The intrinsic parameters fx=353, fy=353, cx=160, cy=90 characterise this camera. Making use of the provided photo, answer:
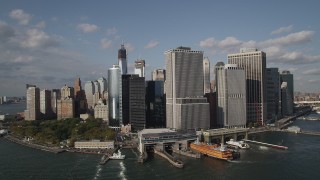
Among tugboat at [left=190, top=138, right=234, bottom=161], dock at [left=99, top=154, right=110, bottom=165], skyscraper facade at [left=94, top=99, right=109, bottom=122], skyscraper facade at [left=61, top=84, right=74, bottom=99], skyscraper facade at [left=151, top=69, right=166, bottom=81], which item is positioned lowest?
dock at [left=99, top=154, right=110, bottom=165]

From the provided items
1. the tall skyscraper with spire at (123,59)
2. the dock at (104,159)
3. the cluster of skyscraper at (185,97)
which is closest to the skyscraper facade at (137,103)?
the cluster of skyscraper at (185,97)

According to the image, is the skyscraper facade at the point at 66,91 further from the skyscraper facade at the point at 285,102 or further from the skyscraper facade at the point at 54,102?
the skyscraper facade at the point at 285,102

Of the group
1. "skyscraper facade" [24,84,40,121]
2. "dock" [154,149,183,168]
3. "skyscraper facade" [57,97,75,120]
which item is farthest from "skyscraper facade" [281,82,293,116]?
"dock" [154,149,183,168]

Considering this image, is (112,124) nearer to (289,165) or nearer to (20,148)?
(20,148)

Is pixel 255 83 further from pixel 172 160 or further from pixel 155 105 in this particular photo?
pixel 172 160

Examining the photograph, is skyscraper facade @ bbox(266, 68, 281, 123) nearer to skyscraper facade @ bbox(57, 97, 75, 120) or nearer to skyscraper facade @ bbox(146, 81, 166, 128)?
skyscraper facade @ bbox(146, 81, 166, 128)
